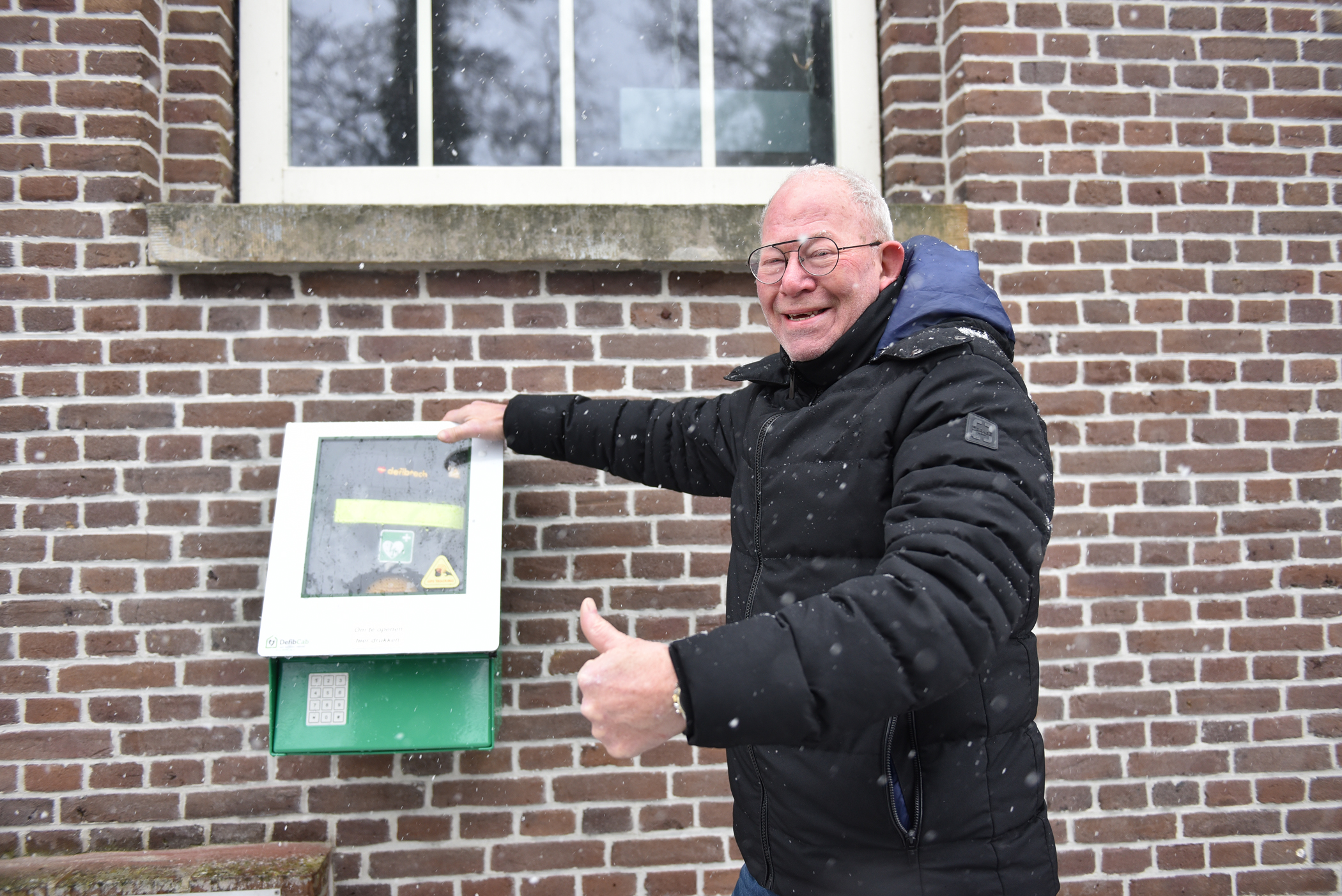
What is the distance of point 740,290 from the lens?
8.43ft

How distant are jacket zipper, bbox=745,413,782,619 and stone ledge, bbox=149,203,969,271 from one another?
38.7 inches

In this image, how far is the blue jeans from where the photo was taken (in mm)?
1743

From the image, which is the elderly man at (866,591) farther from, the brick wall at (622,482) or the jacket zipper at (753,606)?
the brick wall at (622,482)

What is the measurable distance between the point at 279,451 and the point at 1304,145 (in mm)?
3556

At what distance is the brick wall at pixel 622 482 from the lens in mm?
2416

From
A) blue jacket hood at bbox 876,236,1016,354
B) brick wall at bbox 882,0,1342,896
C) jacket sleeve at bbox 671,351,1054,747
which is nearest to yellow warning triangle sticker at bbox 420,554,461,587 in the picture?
jacket sleeve at bbox 671,351,1054,747

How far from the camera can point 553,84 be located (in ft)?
8.94

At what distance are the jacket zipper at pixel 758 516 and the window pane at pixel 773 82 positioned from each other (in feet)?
4.81

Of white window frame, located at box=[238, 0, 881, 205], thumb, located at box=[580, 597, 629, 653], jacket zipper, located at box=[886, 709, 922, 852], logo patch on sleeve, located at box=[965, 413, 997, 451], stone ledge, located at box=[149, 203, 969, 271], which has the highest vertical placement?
white window frame, located at box=[238, 0, 881, 205]

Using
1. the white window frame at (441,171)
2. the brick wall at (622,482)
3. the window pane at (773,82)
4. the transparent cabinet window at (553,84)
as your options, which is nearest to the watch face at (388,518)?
the brick wall at (622,482)

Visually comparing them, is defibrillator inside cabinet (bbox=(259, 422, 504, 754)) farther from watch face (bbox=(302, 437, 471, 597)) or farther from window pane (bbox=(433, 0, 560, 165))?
window pane (bbox=(433, 0, 560, 165))

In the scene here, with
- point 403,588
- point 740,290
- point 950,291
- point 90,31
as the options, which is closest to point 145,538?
point 403,588

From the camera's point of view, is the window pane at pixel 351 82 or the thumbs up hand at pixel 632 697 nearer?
the thumbs up hand at pixel 632 697

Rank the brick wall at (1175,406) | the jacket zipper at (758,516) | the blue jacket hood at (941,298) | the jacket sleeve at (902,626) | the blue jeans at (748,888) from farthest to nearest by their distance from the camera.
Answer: the brick wall at (1175,406) → the blue jeans at (748,888) → the jacket zipper at (758,516) → the blue jacket hood at (941,298) → the jacket sleeve at (902,626)
